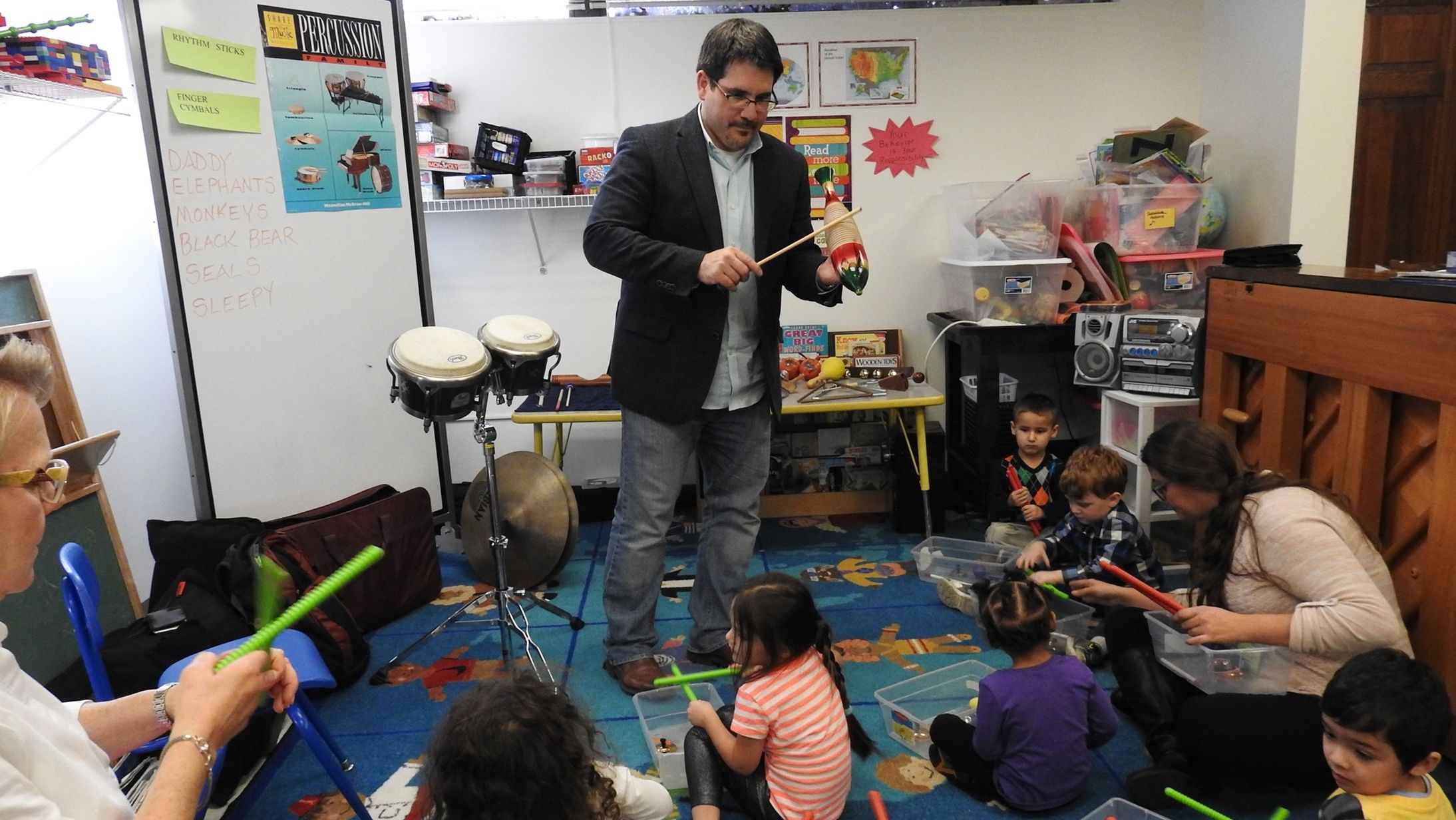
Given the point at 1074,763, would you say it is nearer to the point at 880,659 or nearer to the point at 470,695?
the point at 880,659

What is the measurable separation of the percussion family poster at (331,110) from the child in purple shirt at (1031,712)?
89.6 inches

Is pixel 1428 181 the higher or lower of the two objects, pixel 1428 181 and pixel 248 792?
the higher

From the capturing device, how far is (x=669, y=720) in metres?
2.20

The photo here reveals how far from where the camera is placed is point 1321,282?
218 cm

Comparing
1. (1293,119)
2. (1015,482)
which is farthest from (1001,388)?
(1293,119)

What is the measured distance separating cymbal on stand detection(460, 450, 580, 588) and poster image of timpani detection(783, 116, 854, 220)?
153cm

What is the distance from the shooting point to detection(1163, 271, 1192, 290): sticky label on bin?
3.56 meters

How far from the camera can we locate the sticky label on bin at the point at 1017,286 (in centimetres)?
349

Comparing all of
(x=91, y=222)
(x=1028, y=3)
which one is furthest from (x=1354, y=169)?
(x=91, y=222)

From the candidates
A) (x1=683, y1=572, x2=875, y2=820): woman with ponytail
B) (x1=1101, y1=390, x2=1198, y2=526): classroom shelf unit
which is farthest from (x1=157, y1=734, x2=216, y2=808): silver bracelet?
(x1=1101, y1=390, x2=1198, y2=526): classroom shelf unit

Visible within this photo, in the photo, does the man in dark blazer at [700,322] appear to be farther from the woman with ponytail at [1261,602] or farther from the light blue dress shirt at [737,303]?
the woman with ponytail at [1261,602]

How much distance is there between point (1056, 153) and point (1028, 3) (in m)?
0.60

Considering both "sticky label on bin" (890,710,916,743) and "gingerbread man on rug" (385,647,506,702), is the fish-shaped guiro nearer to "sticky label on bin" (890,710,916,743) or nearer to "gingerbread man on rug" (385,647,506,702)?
"sticky label on bin" (890,710,916,743)

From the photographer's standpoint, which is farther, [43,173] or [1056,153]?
[1056,153]
